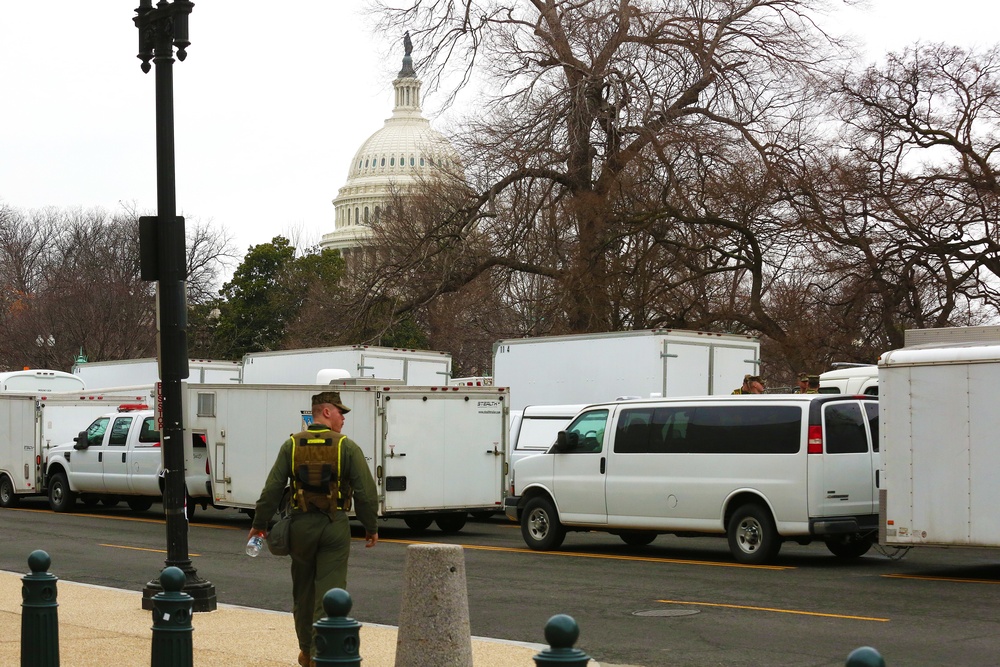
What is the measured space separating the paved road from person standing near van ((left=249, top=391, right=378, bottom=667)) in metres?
2.46

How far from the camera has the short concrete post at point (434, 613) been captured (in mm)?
8195

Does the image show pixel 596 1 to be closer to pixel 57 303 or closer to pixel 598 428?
pixel 598 428

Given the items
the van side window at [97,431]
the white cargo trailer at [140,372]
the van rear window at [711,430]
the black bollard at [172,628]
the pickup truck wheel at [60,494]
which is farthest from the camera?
the white cargo trailer at [140,372]

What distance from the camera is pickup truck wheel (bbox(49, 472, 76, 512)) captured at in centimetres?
2902

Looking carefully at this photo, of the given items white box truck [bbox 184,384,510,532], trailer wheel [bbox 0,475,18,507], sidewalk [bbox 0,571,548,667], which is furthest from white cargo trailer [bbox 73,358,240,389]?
sidewalk [bbox 0,571,548,667]

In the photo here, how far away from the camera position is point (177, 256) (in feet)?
42.5

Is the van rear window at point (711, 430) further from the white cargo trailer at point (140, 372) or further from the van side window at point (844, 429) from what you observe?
the white cargo trailer at point (140, 372)

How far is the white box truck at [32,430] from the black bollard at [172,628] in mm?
24174

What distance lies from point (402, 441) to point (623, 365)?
22.0 ft

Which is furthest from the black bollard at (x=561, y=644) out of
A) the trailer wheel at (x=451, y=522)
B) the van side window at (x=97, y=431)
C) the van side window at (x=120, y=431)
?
the van side window at (x=97, y=431)

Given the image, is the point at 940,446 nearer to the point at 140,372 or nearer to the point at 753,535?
the point at 753,535

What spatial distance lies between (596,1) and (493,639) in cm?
2684

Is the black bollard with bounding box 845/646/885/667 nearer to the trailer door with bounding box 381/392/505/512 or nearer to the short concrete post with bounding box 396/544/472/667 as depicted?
the short concrete post with bounding box 396/544/472/667

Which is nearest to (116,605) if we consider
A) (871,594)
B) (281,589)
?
(281,589)
